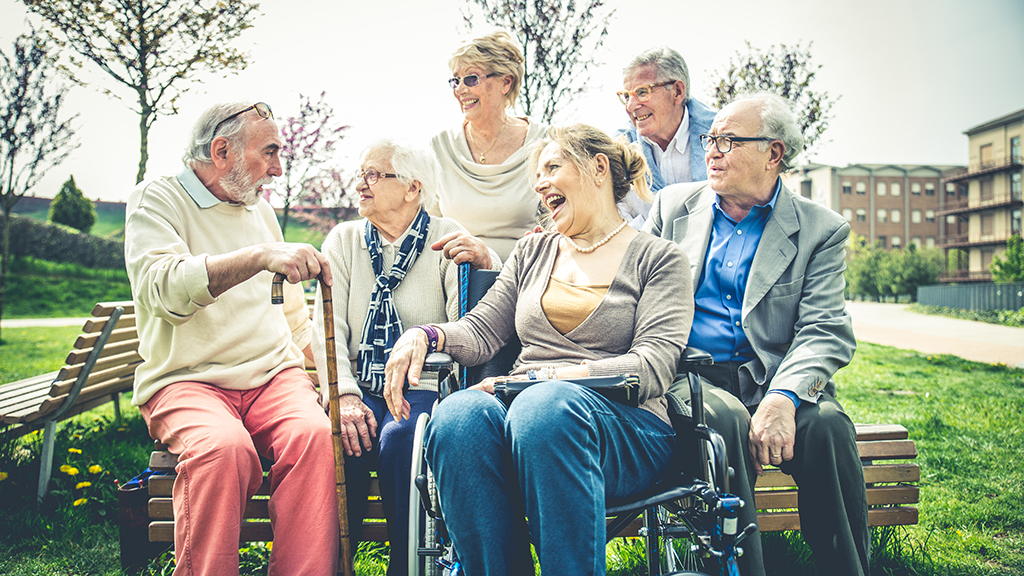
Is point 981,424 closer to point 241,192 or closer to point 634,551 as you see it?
point 634,551

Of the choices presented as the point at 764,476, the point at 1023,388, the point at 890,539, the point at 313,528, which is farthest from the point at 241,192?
the point at 1023,388

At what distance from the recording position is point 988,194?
46.2 metres

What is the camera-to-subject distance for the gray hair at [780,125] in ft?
7.72

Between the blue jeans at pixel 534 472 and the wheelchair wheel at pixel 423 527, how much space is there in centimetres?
11

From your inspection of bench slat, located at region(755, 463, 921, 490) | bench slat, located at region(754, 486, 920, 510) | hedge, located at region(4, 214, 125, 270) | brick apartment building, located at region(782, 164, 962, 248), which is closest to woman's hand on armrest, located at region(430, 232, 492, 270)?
bench slat, located at region(754, 486, 920, 510)

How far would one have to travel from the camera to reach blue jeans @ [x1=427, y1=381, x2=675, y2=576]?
1.47 m

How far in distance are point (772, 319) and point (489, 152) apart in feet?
6.18

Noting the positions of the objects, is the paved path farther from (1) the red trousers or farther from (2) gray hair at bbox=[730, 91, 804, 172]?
(1) the red trousers

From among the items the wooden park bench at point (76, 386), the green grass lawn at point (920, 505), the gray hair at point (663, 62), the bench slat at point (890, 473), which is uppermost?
the gray hair at point (663, 62)

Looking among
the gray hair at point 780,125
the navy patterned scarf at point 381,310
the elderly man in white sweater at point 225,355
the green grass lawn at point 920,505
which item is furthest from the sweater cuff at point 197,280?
the gray hair at point 780,125

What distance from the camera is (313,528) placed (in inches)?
77.3

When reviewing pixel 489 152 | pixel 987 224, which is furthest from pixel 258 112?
pixel 987 224

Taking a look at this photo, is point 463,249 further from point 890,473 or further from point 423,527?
point 890,473

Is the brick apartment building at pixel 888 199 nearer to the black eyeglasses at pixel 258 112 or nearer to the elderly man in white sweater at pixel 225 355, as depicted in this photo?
the black eyeglasses at pixel 258 112
